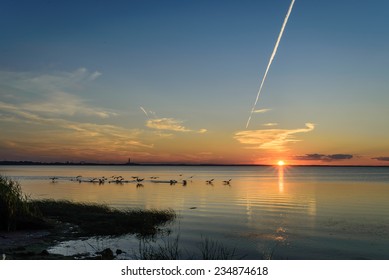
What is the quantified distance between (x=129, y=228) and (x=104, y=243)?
16.7ft

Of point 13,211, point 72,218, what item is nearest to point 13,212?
point 13,211

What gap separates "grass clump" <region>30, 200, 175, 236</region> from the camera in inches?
1118

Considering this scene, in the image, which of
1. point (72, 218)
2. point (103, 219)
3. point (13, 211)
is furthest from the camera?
point (72, 218)

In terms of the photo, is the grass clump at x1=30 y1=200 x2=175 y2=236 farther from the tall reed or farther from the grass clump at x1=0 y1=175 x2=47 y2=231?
the tall reed

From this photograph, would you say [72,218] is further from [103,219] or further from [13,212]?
[13,212]

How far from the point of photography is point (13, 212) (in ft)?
84.3

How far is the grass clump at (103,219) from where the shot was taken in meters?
28.4

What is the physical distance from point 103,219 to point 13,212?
853cm

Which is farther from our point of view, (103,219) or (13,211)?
(103,219)

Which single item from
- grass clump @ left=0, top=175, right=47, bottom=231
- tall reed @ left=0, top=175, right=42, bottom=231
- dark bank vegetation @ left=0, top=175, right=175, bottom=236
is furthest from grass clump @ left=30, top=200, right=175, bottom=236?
tall reed @ left=0, top=175, right=42, bottom=231

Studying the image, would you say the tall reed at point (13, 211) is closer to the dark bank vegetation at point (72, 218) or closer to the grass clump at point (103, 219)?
Result: the dark bank vegetation at point (72, 218)

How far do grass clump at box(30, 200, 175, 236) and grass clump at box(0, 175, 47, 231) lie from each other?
11.1 feet

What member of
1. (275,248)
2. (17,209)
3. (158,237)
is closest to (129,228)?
(158,237)
